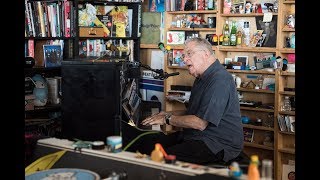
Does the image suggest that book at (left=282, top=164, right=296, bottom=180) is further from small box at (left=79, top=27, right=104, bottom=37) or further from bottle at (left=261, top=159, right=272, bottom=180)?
bottle at (left=261, top=159, right=272, bottom=180)

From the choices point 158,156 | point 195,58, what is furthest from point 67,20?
point 158,156

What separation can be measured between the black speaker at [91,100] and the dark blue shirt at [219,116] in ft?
3.26

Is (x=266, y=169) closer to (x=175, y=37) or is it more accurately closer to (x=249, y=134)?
(x=249, y=134)

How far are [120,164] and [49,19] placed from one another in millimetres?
3035

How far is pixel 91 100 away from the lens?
2.20m

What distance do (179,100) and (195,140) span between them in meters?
2.33

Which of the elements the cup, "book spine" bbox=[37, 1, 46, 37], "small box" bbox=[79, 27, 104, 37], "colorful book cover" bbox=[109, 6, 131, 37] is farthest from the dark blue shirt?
"colorful book cover" bbox=[109, 6, 131, 37]

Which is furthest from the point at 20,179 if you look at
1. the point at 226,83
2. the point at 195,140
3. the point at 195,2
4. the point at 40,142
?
the point at 195,2

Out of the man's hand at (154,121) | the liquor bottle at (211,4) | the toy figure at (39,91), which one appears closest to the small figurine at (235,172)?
the man's hand at (154,121)

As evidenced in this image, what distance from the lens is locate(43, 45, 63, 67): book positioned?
461 centimetres

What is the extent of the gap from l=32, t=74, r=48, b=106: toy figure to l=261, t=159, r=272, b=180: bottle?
3.33 m

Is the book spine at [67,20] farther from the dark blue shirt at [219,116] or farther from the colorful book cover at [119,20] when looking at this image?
the dark blue shirt at [219,116]

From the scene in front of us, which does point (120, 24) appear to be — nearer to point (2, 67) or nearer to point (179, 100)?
point (179, 100)

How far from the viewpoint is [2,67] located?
70.6 inches
